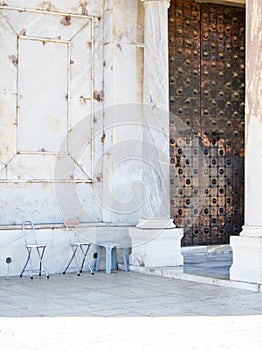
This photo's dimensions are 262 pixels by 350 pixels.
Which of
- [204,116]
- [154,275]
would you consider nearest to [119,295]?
[154,275]

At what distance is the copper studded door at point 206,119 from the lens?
48.0ft

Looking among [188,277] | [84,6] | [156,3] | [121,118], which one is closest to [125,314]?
[188,277]

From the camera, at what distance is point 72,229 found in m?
12.7

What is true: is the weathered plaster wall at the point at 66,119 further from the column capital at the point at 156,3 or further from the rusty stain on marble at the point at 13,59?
the column capital at the point at 156,3

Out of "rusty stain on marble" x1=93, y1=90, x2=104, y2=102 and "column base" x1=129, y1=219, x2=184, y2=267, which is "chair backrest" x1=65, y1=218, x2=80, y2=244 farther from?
"rusty stain on marble" x1=93, y1=90, x2=104, y2=102

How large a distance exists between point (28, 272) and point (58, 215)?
3.62 ft

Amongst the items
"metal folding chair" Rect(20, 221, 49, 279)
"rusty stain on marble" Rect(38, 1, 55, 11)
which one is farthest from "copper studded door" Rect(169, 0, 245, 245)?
"metal folding chair" Rect(20, 221, 49, 279)

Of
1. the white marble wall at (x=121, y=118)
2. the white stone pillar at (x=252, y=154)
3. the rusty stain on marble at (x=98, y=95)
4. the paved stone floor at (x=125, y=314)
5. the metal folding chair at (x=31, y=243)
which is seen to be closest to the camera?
the paved stone floor at (x=125, y=314)

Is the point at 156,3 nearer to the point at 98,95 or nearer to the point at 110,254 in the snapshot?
the point at 98,95

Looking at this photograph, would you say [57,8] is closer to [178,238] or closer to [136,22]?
[136,22]

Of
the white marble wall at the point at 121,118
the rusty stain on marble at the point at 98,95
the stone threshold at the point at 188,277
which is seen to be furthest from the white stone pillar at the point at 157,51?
the stone threshold at the point at 188,277

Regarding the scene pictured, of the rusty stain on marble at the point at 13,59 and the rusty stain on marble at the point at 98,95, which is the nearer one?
the rusty stain on marble at the point at 13,59

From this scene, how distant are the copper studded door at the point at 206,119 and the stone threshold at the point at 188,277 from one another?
7.25ft

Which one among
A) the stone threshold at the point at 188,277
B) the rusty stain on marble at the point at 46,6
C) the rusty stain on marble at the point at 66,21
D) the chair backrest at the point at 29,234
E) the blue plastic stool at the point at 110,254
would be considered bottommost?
the stone threshold at the point at 188,277
